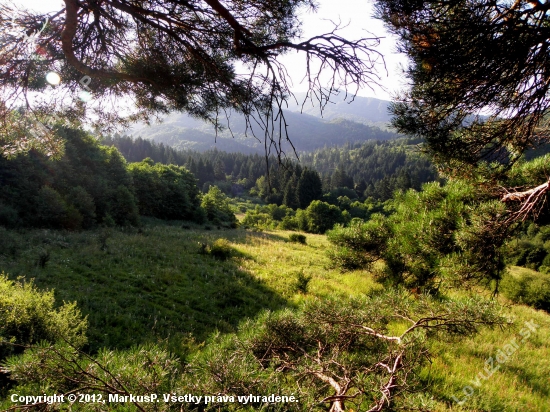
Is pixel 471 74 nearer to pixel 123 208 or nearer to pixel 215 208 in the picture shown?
pixel 123 208

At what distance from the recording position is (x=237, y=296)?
8.93 metres

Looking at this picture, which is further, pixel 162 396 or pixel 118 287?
pixel 118 287

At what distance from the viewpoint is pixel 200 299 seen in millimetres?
8352

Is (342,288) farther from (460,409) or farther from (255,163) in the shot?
(255,163)

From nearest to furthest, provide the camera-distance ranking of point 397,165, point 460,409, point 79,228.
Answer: point 460,409
point 79,228
point 397,165

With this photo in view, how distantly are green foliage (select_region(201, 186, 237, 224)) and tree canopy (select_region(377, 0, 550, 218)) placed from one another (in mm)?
39853

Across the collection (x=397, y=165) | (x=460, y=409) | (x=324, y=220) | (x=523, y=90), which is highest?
(x=397, y=165)

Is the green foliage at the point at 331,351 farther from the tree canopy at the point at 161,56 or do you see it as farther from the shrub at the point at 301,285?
the shrub at the point at 301,285

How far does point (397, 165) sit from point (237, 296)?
14067cm

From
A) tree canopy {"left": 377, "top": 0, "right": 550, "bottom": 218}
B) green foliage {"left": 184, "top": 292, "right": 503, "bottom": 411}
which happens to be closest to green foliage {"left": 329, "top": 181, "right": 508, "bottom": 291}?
tree canopy {"left": 377, "top": 0, "right": 550, "bottom": 218}

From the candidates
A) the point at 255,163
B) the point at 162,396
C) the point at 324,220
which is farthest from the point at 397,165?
the point at 162,396

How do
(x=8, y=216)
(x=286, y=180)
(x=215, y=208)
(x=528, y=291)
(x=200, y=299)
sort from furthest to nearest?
(x=286, y=180) → (x=215, y=208) → (x=528, y=291) → (x=8, y=216) → (x=200, y=299)

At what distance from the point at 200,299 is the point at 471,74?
8394 mm

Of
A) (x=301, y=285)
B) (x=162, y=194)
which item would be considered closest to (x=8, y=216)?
(x=301, y=285)
